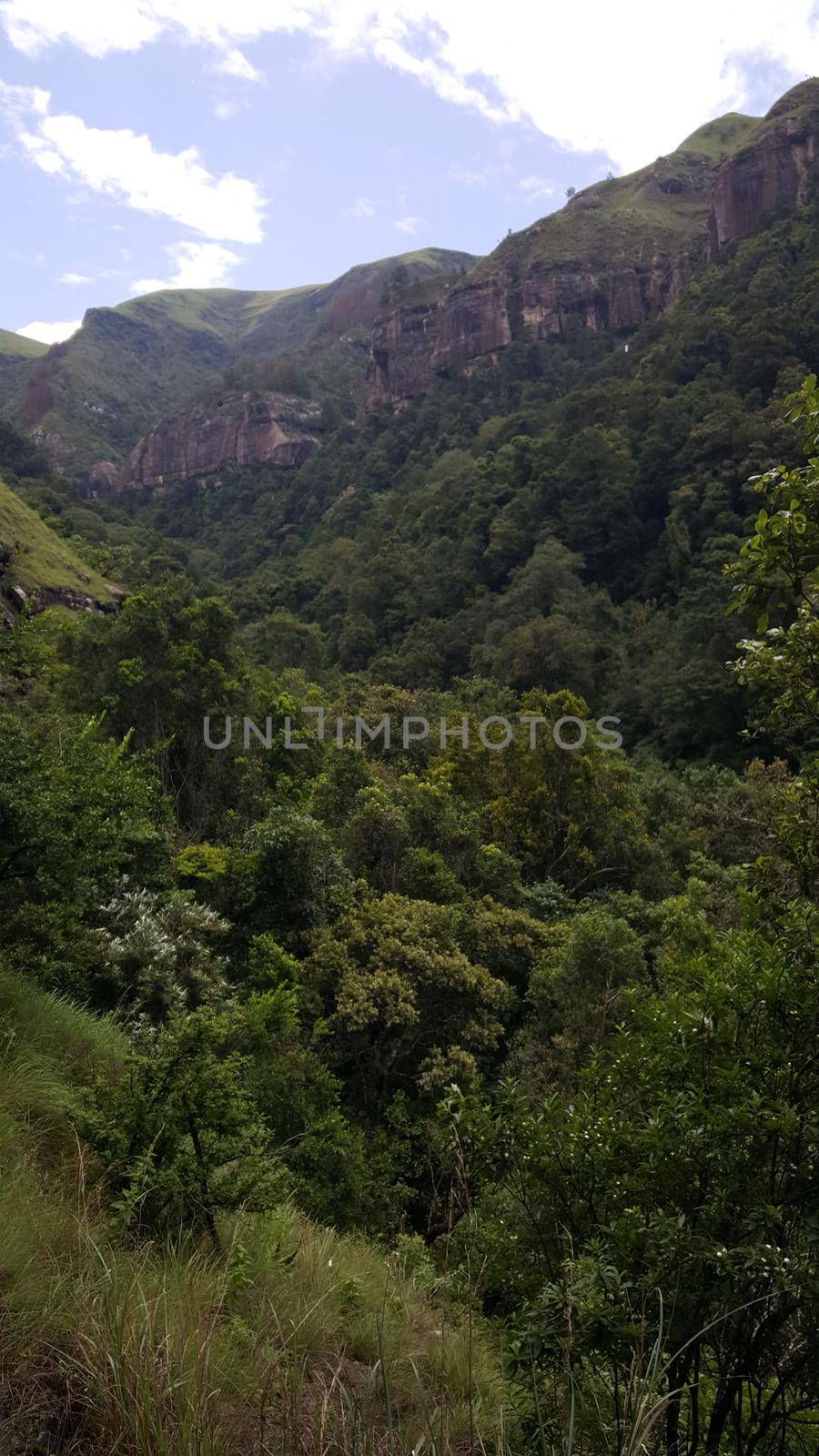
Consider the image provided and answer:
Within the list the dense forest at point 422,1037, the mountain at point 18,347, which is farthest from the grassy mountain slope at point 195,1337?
the mountain at point 18,347

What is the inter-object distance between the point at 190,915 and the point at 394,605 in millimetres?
32781

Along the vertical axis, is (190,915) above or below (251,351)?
below

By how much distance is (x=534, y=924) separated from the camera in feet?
41.7

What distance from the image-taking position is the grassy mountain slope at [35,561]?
83.2ft

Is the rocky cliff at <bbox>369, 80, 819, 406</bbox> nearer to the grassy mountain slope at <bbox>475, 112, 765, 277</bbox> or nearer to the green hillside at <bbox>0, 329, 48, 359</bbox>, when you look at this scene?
the grassy mountain slope at <bbox>475, 112, 765, 277</bbox>

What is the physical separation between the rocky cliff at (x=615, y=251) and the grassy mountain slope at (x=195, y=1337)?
234 feet

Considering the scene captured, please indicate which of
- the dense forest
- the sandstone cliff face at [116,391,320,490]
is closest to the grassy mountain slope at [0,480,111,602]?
the dense forest

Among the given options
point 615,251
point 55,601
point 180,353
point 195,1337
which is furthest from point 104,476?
point 195,1337

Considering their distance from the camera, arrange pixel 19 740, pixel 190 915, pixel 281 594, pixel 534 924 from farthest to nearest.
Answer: pixel 281 594
pixel 534 924
pixel 190 915
pixel 19 740

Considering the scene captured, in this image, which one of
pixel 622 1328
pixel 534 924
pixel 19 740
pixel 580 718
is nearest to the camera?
pixel 622 1328

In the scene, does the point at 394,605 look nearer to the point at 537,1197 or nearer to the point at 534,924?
the point at 534,924

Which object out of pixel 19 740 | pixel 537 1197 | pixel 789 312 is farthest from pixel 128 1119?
pixel 789 312

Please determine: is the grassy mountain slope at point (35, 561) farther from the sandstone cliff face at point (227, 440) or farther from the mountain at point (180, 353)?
the mountain at point (180, 353)

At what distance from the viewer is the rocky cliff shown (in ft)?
193
